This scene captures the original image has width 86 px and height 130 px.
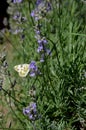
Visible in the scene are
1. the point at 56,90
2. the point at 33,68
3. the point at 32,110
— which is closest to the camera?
the point at 32,110

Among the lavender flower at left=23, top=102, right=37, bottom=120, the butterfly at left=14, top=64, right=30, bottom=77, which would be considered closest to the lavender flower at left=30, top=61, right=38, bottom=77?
the butterfly at left=14, top=64, right=30, bottom=77

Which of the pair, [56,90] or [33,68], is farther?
[56,90]

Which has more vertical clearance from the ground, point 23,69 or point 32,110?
point 23,69

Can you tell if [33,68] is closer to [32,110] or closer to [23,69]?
[23,69]

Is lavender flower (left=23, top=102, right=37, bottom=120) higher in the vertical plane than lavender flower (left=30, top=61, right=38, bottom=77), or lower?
lower

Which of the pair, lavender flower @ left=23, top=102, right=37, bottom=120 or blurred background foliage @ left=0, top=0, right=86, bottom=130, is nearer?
lavender flower @ left=23, top=102, right=37, bottom=120

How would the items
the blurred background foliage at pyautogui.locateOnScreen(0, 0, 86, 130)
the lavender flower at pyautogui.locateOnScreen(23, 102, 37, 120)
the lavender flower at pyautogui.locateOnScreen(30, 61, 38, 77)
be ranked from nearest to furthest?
the lavender flower at pyautogui.locateOnScreen(23, 102, 37, 120)
the lavender flower at pyautogui.locateOnScreen(30, 61, 38, 77)
the blurred background foliage at pyautogui.locateOnScreen(0, 0, 86, 130)

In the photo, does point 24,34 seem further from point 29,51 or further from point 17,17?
point 17,17

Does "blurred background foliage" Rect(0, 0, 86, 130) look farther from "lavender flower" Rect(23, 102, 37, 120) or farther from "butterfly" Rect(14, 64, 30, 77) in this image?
"lavender flower" Rect(23, 102, 37, 120)

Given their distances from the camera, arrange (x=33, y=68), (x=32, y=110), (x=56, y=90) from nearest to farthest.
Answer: (x=32, y=110) → (x=33, y=68) → (x=56, y=90)

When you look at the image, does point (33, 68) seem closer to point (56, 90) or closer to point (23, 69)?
point (23, 69)

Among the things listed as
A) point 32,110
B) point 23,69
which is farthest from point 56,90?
point 32,110

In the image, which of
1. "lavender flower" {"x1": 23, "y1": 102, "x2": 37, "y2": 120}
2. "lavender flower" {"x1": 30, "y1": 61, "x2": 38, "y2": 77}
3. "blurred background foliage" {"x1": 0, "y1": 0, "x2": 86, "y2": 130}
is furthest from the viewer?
"blurred background foliage" {"x1": 0, "y1": 0, "x2": 86, "y2": 130}
